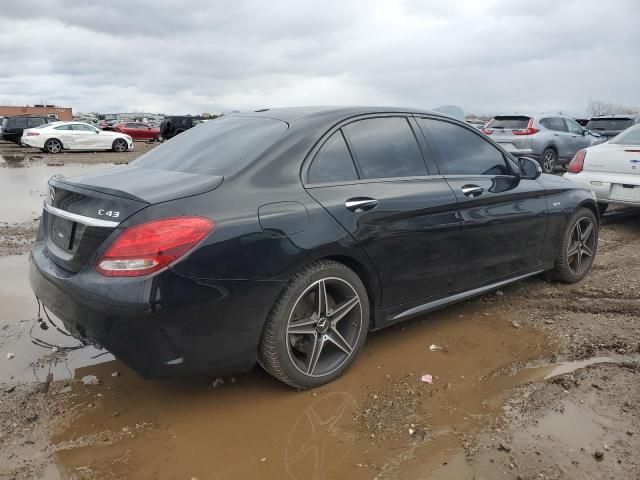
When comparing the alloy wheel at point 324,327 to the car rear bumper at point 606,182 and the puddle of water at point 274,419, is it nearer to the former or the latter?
the puddle of water at point 274,419

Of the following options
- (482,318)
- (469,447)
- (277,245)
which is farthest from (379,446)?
(482,318)

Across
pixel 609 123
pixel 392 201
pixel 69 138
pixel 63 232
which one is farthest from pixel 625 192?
pixel 69 138

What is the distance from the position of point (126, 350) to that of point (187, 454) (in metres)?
0.58

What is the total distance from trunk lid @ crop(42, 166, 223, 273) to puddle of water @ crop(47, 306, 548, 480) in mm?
857

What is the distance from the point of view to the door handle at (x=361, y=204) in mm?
3068

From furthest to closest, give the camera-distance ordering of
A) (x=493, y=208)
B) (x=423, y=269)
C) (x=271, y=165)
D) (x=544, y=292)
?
(x=544, y=292) → (x=493, y=208) → (x=423, y=269) → (x=271, y=165)

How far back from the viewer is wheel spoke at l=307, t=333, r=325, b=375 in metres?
3.02

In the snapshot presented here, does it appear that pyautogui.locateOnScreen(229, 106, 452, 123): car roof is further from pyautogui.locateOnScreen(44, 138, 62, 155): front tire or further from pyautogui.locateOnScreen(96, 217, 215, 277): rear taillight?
pyautogui.locateOnScreen(44, 138, 62, 155): front tire

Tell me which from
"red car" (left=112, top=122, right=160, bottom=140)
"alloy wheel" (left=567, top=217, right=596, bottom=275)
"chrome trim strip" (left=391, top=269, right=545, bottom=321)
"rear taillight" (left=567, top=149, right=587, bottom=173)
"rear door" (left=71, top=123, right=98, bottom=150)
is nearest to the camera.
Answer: "chrome trim strip" (left=391, top=269, right=545, bottom=321)

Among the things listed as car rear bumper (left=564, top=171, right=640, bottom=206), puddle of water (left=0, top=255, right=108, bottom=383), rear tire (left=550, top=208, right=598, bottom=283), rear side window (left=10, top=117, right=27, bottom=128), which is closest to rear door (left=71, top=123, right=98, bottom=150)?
rear side window (left=10, top=117, right=27, bottom=128)

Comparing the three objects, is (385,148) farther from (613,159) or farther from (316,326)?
(613,159)

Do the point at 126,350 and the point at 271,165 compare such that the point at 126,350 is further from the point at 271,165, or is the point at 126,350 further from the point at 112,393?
the point at 271,165

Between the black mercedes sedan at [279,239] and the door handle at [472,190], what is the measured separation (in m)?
0.01

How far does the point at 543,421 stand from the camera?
2754mm
